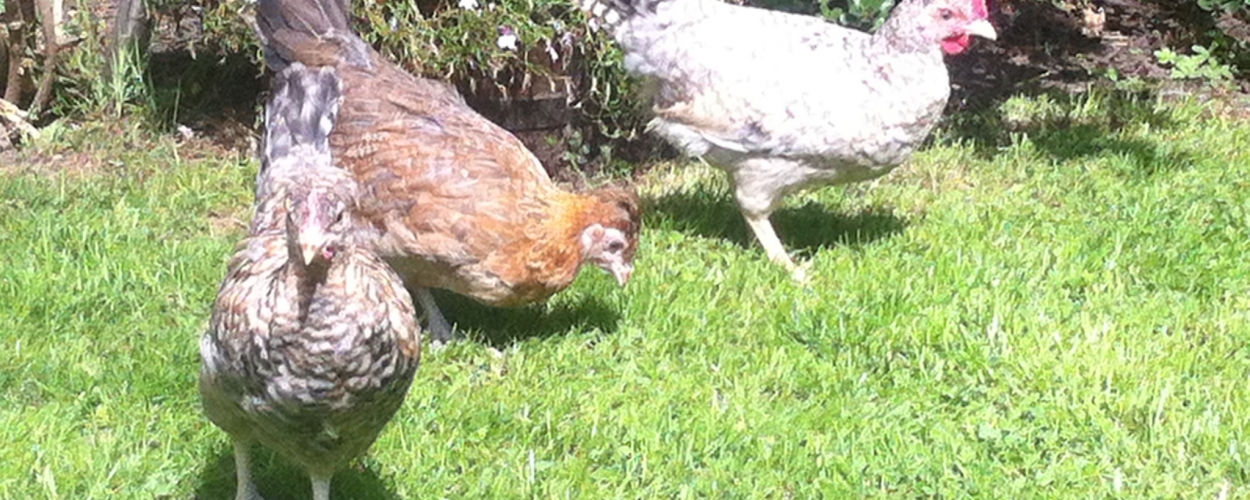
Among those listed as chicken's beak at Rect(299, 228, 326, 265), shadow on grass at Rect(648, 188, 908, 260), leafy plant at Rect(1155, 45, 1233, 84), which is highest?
chicken's beak at Rect(299, 228, 326, 265)

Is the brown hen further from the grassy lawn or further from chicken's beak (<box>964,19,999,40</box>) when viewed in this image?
chicken's beak (<box>964,19,999,40</box>)

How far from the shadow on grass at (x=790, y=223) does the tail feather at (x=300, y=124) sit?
192 cm

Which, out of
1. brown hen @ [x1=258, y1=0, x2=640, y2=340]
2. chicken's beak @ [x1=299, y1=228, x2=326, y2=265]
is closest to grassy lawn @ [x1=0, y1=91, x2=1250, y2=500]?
brown hen @ [x1=258, y1=0, x2=640, y2=340]

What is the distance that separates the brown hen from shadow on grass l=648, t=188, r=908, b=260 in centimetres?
118

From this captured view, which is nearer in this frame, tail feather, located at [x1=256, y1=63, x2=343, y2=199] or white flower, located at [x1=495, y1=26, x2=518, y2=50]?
tail feather, located at [x1=256, y1=63, x2=343, y2=199]

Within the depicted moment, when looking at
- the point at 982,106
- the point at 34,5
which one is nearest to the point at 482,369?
the point at 34,5

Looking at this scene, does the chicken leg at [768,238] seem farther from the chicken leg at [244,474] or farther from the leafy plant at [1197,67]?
the leafy plant at [1197,67]

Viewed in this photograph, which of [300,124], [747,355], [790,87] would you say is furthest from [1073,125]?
[300,124]

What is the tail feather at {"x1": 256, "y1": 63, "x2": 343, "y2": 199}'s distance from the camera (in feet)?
13.0

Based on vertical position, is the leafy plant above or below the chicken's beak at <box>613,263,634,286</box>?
below

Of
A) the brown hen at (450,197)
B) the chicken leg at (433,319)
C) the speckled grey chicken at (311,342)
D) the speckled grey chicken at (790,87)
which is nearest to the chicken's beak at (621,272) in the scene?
the brown hen at (450,197)

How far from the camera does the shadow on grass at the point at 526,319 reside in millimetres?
4863

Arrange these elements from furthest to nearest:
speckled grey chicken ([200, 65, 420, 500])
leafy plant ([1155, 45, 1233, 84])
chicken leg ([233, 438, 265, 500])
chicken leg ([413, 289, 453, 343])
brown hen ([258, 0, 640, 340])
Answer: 1. leafy plant ([1155, 45, 1233, 84])
2. chicken leg ([413, 289, 453, 343])
3. brown hen ([258, 0, 640, 340])
4. chicken leg ([233, 438, 265, 500])
5. speckled grey chicken ([200, 65, 420, 500])

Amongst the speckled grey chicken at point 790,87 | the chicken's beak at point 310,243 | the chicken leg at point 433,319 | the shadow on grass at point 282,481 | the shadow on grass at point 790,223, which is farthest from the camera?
the shadow on grass at point 790,223
